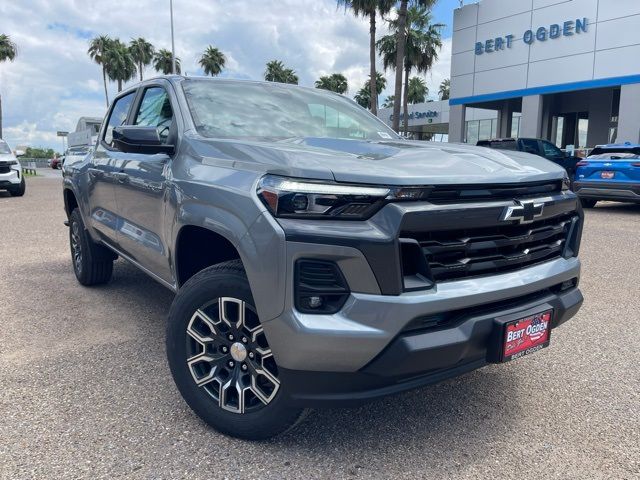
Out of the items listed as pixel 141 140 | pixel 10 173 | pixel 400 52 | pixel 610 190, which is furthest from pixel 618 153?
pixel 10 173

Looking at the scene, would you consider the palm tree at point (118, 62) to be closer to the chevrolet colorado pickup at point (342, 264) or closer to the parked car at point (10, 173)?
the parked car at point (10, 173)

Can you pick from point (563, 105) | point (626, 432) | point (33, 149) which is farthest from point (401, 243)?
point (33, 149)

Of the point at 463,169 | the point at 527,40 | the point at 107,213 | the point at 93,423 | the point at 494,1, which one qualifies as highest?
the point at 494,1

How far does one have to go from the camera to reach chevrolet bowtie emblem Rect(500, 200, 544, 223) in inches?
91.7

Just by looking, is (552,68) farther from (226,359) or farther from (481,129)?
(226,359)

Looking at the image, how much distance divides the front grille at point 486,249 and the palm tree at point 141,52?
207ft

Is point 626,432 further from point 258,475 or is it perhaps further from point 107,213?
point 107,213

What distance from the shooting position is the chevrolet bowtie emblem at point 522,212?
2328 millimetres

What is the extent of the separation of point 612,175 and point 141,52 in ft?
189

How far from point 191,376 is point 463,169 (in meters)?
1.58

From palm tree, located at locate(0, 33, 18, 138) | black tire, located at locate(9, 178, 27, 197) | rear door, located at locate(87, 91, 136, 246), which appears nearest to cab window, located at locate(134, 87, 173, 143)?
rear door, located at locate(87, 91, 136, 246)

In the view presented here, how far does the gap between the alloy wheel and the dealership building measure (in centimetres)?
2137

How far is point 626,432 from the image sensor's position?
2.64 m

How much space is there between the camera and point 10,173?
1576 cm
